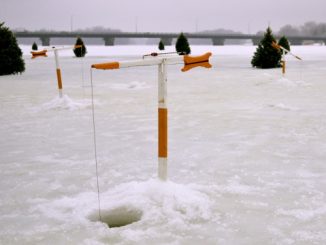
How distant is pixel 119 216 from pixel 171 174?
1285 mm

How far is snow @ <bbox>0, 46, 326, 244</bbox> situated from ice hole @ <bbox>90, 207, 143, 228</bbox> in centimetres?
2

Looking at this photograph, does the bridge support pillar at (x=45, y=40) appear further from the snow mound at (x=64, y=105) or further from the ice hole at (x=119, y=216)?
the ice hole at (x=119, y=216)

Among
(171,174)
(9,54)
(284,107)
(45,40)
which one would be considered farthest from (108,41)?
(171,174)

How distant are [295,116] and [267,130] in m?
1.59

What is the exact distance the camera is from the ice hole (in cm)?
358

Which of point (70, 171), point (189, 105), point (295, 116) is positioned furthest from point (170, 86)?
point (70, 171)

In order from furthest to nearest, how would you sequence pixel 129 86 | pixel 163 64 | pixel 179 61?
pixel 129 86, pixel 179 61, pixel 163 64

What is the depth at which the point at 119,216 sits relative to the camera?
12.0 feet

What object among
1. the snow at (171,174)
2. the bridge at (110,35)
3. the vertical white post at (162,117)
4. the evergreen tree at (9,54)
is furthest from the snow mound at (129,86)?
the bridge at (110,35)

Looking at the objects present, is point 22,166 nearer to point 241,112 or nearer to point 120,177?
point 120,177

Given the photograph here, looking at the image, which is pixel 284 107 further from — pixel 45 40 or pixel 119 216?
pixel 45 40

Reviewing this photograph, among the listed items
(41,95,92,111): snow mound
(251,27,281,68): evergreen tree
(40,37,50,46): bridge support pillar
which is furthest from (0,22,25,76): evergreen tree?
(40,37,50,46): bridge support pillar

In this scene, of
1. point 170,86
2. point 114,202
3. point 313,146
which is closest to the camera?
point 114,202

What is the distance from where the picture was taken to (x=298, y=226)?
3336mm
